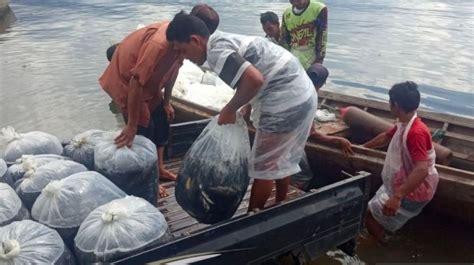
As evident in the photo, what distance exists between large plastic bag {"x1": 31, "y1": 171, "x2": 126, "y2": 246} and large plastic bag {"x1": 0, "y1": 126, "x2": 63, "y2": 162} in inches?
34.5

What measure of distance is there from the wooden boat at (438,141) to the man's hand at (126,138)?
2.05 meters

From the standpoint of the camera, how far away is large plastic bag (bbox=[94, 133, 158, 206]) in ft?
10.5

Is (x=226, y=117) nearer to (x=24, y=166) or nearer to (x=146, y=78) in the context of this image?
(x=146, y=78)

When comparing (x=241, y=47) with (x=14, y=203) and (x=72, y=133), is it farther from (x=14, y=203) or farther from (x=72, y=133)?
(x=72, y=133)

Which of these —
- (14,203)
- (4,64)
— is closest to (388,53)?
(4,64)

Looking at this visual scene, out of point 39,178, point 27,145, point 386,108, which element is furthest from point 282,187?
point 386,108

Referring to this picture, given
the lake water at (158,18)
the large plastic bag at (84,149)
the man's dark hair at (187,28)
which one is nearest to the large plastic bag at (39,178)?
the large plastic bag at (84,149)

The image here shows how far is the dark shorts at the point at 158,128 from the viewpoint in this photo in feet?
13.2

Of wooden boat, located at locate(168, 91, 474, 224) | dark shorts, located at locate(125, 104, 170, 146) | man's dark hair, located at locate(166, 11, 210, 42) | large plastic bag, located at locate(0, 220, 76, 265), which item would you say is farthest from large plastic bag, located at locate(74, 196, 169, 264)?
wooden boat, located at locate(168, 91, 474, 224)

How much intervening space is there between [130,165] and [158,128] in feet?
3.09

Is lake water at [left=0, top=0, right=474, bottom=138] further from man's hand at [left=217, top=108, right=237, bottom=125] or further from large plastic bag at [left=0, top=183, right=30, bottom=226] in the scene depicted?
man's hand at [left=217, top=108, right=237, bottom=125]

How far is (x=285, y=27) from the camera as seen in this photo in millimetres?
5848

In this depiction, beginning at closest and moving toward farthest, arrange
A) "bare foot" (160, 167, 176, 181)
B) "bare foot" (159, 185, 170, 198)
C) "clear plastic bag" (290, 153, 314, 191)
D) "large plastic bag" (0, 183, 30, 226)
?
"large plastic bag" (0, 183, 30, 226) → "bare foot" (159, 185, 170, 198) → "bare foot" (160, 167, 176, 181) → "clear plastic bag" (290, 153, 314, 191)

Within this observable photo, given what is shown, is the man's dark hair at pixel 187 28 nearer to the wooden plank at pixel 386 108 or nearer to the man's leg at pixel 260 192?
the man's leg at pixel 260 192
